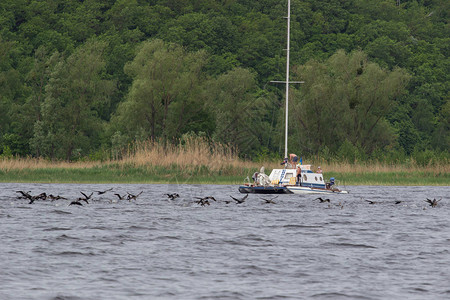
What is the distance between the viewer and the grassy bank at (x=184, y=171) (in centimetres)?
5525

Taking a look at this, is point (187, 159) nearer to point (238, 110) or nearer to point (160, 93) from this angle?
point (160, 93)

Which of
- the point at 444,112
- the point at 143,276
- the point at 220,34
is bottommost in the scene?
the point at 143,276

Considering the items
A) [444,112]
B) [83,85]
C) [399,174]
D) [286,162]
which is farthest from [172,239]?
[444,112]

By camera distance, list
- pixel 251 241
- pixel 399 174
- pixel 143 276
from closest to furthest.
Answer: pixel 143 276 < pixel 251 241 < pixel 399 174

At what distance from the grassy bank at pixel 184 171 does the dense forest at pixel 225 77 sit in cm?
603

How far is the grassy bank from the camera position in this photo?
55.2 metres

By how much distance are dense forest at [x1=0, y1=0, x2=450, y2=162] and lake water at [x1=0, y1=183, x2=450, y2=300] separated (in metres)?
30.1

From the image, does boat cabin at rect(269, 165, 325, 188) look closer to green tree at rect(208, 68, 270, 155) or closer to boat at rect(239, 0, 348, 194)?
boat at rect(239, 0, 348, 194)

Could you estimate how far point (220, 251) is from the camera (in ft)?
73.1

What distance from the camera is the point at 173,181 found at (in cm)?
5578

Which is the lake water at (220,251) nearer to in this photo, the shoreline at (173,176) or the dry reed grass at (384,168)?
the shoreline at (173,176)

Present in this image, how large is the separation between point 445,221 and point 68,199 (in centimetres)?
1879

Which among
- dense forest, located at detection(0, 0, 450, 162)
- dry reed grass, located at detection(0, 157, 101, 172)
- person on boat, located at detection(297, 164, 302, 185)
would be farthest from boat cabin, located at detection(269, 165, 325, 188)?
dry reed grass, located at detection(0, 157, 101, 172)

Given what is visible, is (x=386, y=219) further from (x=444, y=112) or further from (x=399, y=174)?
(x=444, y=112)
